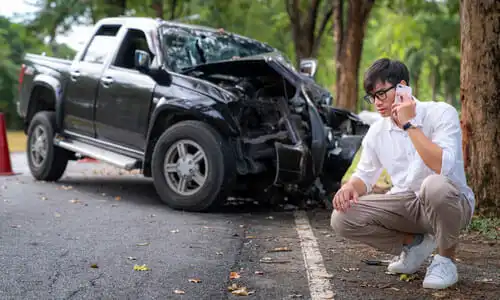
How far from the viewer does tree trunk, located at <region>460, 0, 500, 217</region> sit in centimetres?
693

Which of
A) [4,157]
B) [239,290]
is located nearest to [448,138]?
[239,290]

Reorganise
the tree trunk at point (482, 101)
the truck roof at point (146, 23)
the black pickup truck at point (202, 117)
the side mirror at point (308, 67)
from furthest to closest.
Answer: the side mirror at point (308, 67)
the truck roof at point (146, 23)
the black pickup truck at point (202, 117)
the tree trunk at point (482, 101)

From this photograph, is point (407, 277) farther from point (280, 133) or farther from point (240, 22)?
point (240, 22)

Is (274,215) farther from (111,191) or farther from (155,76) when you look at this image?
(111,191)

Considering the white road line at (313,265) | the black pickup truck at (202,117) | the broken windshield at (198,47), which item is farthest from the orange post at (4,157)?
the white road line at (313,265)

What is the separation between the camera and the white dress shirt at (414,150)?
14.4 ft

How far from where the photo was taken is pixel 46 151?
9.94 meters

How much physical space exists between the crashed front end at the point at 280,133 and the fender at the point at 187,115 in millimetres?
110

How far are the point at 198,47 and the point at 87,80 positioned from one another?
1.44 metres

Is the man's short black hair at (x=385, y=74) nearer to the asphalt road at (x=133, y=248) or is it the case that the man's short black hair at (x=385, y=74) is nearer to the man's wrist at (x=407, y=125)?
the man's wrist at (x=407, y=125)

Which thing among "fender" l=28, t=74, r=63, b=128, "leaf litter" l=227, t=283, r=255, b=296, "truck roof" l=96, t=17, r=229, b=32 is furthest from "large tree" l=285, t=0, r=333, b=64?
"leaf litter" l=227, t=283, r=255, b=296

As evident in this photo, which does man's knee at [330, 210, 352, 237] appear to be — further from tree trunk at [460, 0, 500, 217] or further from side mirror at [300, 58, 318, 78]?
side mirror at [300, 58, 318, 78]

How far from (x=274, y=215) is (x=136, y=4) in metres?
18.9

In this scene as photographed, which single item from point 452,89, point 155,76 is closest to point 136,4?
point 452,89
